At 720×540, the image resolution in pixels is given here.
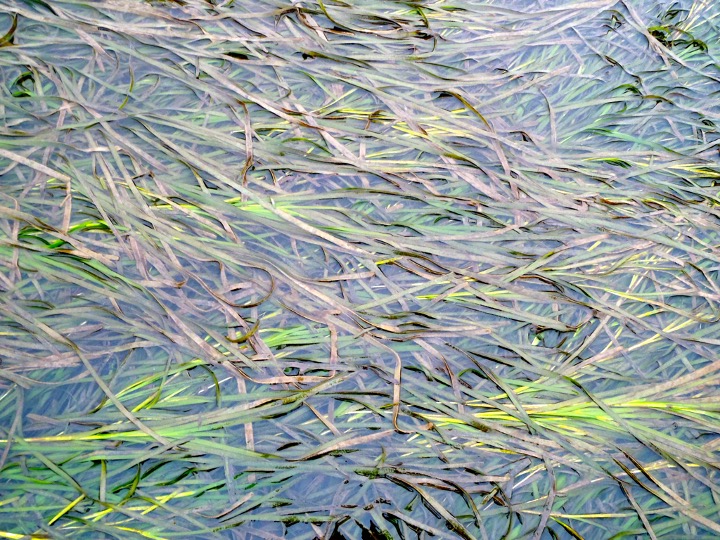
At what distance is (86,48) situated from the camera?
38.9 inches

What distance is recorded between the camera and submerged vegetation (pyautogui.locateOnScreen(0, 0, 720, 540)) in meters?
0.76

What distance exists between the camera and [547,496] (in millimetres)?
803

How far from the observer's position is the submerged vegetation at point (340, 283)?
76 centimetres

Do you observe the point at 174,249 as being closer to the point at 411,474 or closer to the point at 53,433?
the point at 53,433

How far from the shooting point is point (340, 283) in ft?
2.88

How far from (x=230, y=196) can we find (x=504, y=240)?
1.43 ft

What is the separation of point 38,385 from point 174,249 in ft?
0.81

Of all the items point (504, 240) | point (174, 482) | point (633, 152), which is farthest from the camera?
point (633, 152)

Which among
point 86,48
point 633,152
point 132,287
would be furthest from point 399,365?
point 86,48

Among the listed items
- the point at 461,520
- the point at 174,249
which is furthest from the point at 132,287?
the point at 461,520

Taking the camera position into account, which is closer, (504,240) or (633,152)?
(504,240)

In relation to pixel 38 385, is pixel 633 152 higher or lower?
higher

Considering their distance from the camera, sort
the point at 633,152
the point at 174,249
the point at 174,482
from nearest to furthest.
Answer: the point at 174,482
the point at 174,249
the point at 633,152

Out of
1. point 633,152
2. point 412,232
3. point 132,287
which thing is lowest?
point 132,287
